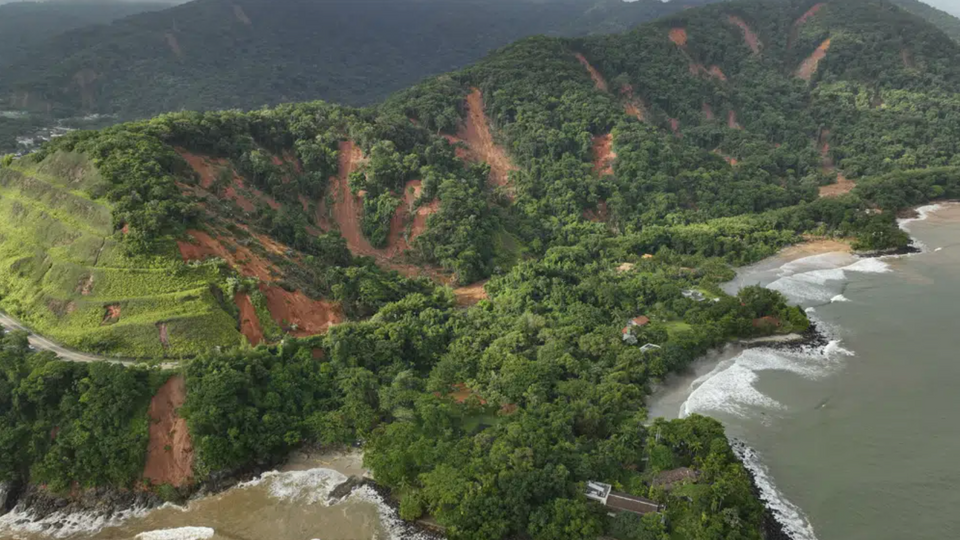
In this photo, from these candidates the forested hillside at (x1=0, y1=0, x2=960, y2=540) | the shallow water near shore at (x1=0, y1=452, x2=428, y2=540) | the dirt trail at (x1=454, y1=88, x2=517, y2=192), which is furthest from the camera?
the dirt trail at (x1=454, y1=88, x2=517, y2=192)

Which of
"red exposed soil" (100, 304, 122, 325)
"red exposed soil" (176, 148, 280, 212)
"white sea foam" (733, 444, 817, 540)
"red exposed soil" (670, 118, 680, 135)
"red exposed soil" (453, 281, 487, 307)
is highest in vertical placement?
"red exposed soil" (670, 118, 680, 135)

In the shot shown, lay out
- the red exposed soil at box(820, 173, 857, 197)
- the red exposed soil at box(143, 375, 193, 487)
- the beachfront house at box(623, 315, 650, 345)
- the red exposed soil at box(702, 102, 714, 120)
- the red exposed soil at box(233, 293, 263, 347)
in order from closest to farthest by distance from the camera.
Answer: the red exposed soil at box(143, 375, 193, 487) < the red exposed soil at box(233, 293, 263, 347) < the beachfront house at box(623, 315, 650, 345) < the red exposed soil at box(820, 173, 857, 197) < the red exposed soil at box(702, 102, 714, 120)

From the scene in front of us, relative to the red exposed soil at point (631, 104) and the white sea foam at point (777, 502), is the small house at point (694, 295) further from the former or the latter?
the red exposed soil at point (631, 104)

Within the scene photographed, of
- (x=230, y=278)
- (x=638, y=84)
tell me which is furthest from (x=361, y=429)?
(x=638, y=84)

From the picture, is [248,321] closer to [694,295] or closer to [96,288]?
[96,288]

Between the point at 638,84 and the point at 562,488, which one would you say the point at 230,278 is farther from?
the point at 638,84

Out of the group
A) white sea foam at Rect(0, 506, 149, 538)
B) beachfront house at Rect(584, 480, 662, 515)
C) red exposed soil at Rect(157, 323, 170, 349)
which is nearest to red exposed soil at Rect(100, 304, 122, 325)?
red exposed soil at Rect(157, 323, 170, 349)

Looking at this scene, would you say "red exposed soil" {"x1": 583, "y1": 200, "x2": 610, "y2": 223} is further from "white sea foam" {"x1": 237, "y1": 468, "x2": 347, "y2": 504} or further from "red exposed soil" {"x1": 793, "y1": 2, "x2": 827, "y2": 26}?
"red exposed soil" {"x1": 793, "y1": 2, "x2": 827, "y2": 26}

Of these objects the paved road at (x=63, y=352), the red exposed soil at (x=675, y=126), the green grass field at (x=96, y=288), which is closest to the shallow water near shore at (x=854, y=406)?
the green grass field at (x=96, y=288)
